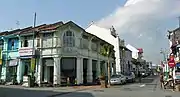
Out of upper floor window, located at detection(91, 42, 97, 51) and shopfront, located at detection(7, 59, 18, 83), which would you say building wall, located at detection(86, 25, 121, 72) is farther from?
shopfront, located at detection(7, 59, 18, 83)

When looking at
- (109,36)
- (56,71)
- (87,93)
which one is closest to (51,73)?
(56,71)

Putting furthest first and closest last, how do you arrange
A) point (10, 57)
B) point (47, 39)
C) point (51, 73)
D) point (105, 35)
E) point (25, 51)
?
1. point (105, 35)
2. point (10, 57)
3. point (25, 51)
4. point (51, 73)
5. point (47, 39)

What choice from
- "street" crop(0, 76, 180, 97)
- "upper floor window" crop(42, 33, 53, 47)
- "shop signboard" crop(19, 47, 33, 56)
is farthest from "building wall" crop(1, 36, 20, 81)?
"street" crop(0, 76, 180, 97)

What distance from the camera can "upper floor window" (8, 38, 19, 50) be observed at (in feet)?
122

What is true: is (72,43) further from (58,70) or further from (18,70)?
(18,70)

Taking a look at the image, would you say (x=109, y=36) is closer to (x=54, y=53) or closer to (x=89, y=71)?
(x=89, y=71)

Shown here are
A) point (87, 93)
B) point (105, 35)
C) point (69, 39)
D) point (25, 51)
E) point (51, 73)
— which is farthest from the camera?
point (105, 35)

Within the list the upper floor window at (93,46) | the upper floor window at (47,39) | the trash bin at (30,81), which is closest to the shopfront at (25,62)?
the upper floor window at (47,39)

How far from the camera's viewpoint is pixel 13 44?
124 feet

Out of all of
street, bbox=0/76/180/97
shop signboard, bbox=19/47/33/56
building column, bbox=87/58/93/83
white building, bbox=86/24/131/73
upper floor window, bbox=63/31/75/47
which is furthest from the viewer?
white building, bbox=86/24/131/73

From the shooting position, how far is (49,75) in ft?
116

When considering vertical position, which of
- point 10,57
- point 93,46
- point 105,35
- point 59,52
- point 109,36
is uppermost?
point 105,35

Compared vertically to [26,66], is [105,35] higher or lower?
higher

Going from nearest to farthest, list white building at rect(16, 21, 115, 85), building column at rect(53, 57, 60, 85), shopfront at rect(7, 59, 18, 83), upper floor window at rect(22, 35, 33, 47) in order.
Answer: building column at rect(53, 57, 60, 85) < white building at rect(16, 21, 115, 85) < upper floor window at rect(22, 35, 33, 47) < shopfront at rect(7, 59, 18, 83)
